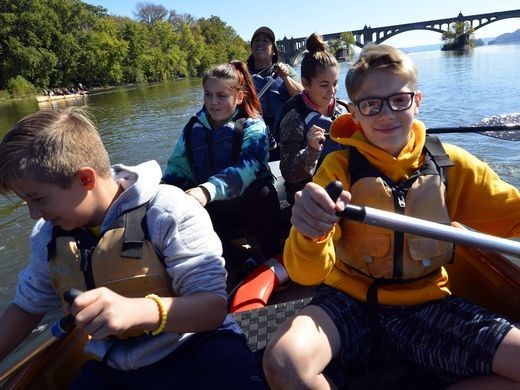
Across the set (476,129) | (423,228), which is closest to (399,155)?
(423,228)

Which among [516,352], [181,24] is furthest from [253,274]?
[181,24]

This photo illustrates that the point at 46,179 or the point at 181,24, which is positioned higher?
the point at 181,24

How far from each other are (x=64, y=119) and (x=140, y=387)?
0.89 meters

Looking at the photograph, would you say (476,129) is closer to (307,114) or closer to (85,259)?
(307,114)

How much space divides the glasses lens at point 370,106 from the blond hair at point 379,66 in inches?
1.9

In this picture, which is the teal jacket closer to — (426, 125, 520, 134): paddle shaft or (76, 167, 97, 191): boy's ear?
(426, 125, 520, 134): paddle shaft

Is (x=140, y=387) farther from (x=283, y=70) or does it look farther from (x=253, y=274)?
(x=283, y=70)

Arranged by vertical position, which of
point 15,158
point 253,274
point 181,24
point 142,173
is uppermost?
point 181,24

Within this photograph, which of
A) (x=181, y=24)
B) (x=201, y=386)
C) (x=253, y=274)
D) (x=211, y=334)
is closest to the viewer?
(x=201, y=386)

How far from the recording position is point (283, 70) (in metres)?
4.52

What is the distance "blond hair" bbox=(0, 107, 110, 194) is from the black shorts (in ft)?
3.04

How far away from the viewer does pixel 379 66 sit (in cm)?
168

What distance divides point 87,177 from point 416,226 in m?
1.00

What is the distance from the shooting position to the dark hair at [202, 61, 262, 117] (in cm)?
309
